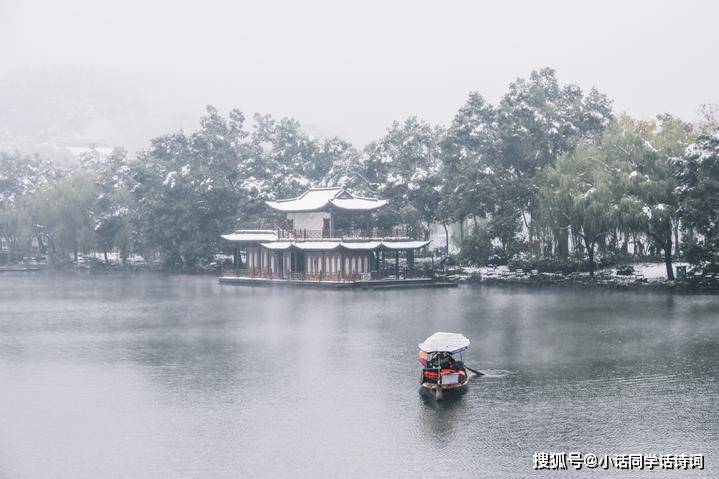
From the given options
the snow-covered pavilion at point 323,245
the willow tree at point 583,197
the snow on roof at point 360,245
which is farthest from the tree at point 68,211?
the willow tree at point 583,197

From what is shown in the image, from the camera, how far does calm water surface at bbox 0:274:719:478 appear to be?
2272 cm

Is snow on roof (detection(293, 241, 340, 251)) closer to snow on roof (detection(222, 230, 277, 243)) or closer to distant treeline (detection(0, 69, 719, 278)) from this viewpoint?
snow on roof (detection(222, 230, 277, 243))

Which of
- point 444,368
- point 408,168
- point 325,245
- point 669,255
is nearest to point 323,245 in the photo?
point 325,245

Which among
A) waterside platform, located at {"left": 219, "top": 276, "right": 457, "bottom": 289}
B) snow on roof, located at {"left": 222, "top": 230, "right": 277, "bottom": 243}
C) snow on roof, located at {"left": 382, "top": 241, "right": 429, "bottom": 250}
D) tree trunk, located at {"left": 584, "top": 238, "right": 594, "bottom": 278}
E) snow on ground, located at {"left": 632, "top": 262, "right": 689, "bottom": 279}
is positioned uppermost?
snow on roof, located at {"left": 222, "top": 230, "right": 277, "bottom": 243}

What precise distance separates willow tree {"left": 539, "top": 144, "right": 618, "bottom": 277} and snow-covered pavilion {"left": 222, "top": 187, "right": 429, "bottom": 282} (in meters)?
12.1

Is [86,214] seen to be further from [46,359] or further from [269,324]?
[46,359]

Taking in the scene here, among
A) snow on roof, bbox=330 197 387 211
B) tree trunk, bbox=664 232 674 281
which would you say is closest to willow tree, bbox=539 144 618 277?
tree trunk, bbox=664 232 674 281

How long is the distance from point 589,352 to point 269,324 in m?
17.9

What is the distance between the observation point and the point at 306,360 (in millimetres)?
36406

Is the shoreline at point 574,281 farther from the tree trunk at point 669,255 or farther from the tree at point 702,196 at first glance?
the tree at point 702,196

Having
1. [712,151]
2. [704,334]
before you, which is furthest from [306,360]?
[712,151]

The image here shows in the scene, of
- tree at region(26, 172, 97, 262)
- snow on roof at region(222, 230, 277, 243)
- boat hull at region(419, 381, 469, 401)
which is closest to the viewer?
boat hull at region(419, 381, 469, 401)

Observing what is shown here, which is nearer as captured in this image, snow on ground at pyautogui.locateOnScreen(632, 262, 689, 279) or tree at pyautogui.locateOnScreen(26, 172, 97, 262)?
snow on ground at pyautogui.locateOnScreen(632, 262, 689, 279)

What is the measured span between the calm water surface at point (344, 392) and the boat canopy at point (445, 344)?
142 centimetres
